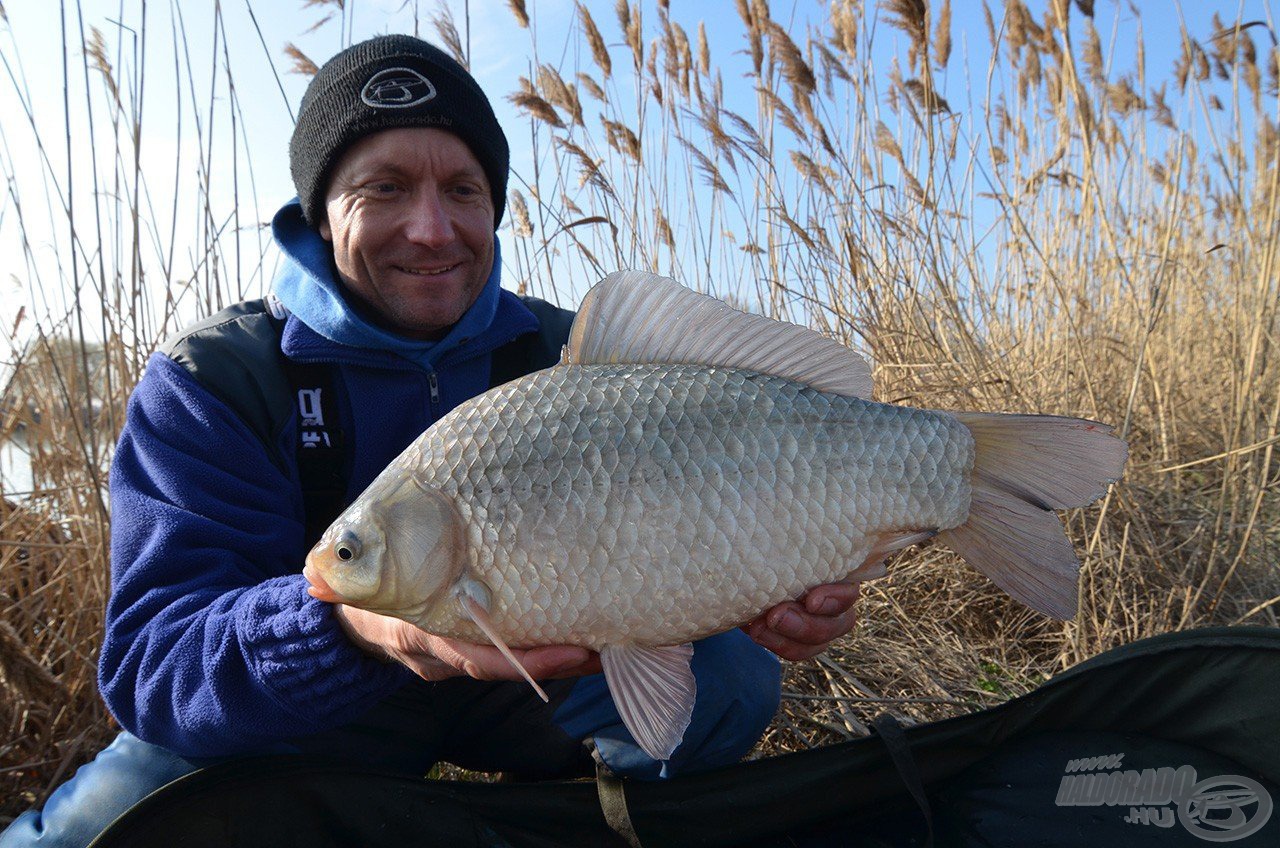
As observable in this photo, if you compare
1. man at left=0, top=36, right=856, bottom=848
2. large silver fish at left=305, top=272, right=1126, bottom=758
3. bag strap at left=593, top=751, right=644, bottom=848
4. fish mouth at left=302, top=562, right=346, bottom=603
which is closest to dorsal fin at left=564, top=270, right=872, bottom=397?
large silver fish at left=305, top=272, right=1126, bottom=758

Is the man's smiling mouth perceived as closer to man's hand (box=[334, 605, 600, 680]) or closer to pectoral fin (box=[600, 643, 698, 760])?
man's hand (box=[334, 605, 600, 680])

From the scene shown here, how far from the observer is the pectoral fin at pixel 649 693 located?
94 cm

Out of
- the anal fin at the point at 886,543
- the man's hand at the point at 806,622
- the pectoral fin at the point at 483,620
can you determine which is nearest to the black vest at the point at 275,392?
the pectoral fin at the point at 483,620

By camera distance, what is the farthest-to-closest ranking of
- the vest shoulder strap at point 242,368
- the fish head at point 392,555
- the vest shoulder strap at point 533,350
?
the vest shoulder strap at point 533,350
the vest shoulder strap at point 242,368
the fish head at point 392,555

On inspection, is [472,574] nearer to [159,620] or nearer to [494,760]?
[159,620]

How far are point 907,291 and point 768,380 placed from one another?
1.71 m

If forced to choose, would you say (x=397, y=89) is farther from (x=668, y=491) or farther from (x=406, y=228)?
(x=668, y=491)

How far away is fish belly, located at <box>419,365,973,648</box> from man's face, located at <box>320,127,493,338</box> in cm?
58

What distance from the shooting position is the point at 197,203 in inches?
86.8

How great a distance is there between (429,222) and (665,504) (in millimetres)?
786

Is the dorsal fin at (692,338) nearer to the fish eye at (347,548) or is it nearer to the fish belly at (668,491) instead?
the fish belly at (668,491)

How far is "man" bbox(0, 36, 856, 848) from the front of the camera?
3.50 ft

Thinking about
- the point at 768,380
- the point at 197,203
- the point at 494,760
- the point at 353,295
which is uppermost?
the point at 197,203

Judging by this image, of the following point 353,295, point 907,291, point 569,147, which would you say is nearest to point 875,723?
point 353,295
